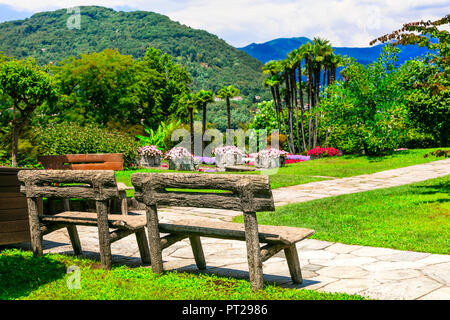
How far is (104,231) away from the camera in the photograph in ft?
15.0

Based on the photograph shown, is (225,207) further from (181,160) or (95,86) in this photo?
(95,86)

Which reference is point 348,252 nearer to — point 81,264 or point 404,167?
point 81,264

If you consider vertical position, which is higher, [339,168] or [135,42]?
[135,42]

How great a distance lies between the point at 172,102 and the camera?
50.2 meters

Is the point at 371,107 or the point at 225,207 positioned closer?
the point at 225,207

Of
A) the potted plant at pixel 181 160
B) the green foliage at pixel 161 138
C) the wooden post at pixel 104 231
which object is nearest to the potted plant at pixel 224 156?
the potted plant at pixel 181 160

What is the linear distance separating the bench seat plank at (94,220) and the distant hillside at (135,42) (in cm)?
6654

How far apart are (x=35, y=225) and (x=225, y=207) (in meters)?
2.57

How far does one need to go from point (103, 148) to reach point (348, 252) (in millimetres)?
13597

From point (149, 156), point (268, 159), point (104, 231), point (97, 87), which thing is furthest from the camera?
point (97, 87)

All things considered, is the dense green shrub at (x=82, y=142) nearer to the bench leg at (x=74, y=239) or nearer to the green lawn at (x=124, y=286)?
the bench leg at (x=74, y=239)

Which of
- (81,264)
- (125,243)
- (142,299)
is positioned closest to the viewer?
(142,299)

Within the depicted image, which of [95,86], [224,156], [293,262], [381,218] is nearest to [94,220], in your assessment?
[293,262]
